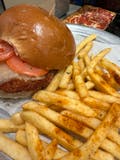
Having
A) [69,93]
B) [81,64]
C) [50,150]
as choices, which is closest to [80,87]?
[69,93]

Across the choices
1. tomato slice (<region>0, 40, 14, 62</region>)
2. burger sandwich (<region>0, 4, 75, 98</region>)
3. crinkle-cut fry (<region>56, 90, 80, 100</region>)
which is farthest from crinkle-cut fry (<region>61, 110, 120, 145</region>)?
tomato slice (<region>0, 40, 14, 62</region>)

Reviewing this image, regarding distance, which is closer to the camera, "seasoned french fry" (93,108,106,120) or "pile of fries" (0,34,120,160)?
"pile of fries" (0,34,120,160)

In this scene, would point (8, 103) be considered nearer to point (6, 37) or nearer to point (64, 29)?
point (6, 37)

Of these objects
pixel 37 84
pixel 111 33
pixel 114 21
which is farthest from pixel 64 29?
pixel 114 21

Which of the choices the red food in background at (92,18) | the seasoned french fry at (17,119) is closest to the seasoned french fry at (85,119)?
the seasoned french fry at (17,119)

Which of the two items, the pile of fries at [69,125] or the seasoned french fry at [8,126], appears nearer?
the pile of fries at [69,125]

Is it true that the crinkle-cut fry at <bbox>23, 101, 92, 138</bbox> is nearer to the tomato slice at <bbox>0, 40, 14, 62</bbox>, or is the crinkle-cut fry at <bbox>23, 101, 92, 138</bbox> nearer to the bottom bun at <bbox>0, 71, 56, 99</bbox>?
the bottom bun at <bbox>0, 71, 56, 99</bbox>

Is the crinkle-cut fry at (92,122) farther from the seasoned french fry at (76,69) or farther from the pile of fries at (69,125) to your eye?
the seasoned french fry at (76,69)
